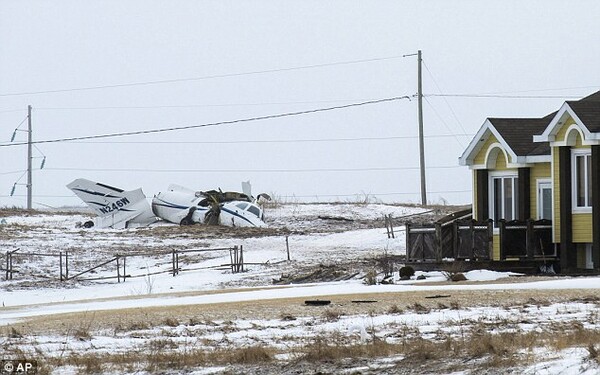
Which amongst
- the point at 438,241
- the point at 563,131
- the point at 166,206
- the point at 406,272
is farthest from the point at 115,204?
the point at 563,131

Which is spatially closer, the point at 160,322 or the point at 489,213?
the point at 160,322

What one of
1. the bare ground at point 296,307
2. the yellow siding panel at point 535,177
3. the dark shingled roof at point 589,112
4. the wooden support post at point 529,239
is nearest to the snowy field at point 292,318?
the bare ground at point 296,307

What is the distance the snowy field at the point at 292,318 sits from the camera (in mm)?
16156

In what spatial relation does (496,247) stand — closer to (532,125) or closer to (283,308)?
(532,125)

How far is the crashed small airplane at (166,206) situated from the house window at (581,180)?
28630mm

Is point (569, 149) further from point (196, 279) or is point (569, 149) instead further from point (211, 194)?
point (211, 194)

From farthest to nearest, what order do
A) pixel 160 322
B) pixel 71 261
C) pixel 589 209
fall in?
pixel 71 261
pixel 589 209
pixel 160 322

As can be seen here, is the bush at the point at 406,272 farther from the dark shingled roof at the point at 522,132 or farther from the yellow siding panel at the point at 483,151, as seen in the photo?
the yellow siding panel at the point at 483,151

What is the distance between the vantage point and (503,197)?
39.6 meters

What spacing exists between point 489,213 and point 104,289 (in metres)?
12.5

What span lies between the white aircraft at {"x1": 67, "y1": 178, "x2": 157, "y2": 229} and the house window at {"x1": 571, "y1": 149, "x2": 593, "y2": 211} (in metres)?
35.3

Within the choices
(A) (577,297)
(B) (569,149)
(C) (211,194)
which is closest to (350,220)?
(C) (211,194)

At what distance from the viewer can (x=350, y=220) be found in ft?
213

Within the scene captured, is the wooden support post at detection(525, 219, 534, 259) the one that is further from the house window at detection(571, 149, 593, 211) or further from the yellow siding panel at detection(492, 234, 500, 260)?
the house window at detection(571, 149, 593, 211)
